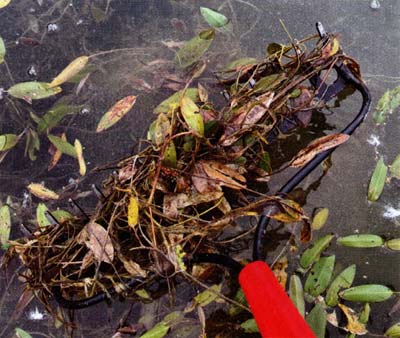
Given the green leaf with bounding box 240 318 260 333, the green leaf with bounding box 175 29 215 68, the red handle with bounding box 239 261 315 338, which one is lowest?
the green leaf with bounding box 240 318 260 333

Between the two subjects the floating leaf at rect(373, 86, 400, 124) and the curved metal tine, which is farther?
the floating leaf at rect(373, 86, 400, 124)

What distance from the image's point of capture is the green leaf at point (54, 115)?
1395mm

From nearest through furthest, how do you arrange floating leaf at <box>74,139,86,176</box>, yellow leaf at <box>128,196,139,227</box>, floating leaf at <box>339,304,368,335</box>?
yellow leaf at <box>128,196,139,227</box> < floating leaf at <box>339,304,368,335</box> < floating leaf at <box>74,139,86,176</box>

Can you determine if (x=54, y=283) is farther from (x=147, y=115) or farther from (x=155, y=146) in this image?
(x=147, y=115)

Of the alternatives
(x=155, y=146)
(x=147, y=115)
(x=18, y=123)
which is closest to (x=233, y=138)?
(x=155, y=146)

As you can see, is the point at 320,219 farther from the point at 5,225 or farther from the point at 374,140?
the point at 5,225

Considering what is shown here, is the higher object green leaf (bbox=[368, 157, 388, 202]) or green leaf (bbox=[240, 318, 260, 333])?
green leaf (bbox=[368, 157, 388, 202])

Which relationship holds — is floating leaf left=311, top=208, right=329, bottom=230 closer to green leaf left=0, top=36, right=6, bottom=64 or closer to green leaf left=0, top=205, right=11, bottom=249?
green leaf left=0, top=205, right=11, bottom=249

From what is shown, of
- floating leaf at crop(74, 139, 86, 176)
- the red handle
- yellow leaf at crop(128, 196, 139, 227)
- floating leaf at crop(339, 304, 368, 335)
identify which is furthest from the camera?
floating leaf at crop(74, 139, 86, 176)

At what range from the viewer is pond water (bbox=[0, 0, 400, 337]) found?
1307 millimetres

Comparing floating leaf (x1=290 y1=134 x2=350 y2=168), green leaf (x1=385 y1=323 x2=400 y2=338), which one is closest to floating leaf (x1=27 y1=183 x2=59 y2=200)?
floating leaf (x1=290 y1=134 x2=350 y2=168)

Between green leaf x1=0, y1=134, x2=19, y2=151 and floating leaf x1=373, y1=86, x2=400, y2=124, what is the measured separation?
0.81 meters

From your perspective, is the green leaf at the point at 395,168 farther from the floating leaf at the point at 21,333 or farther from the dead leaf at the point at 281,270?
the floating leaf at the point at 21,333

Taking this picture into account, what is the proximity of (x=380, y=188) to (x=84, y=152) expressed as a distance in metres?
0.66
